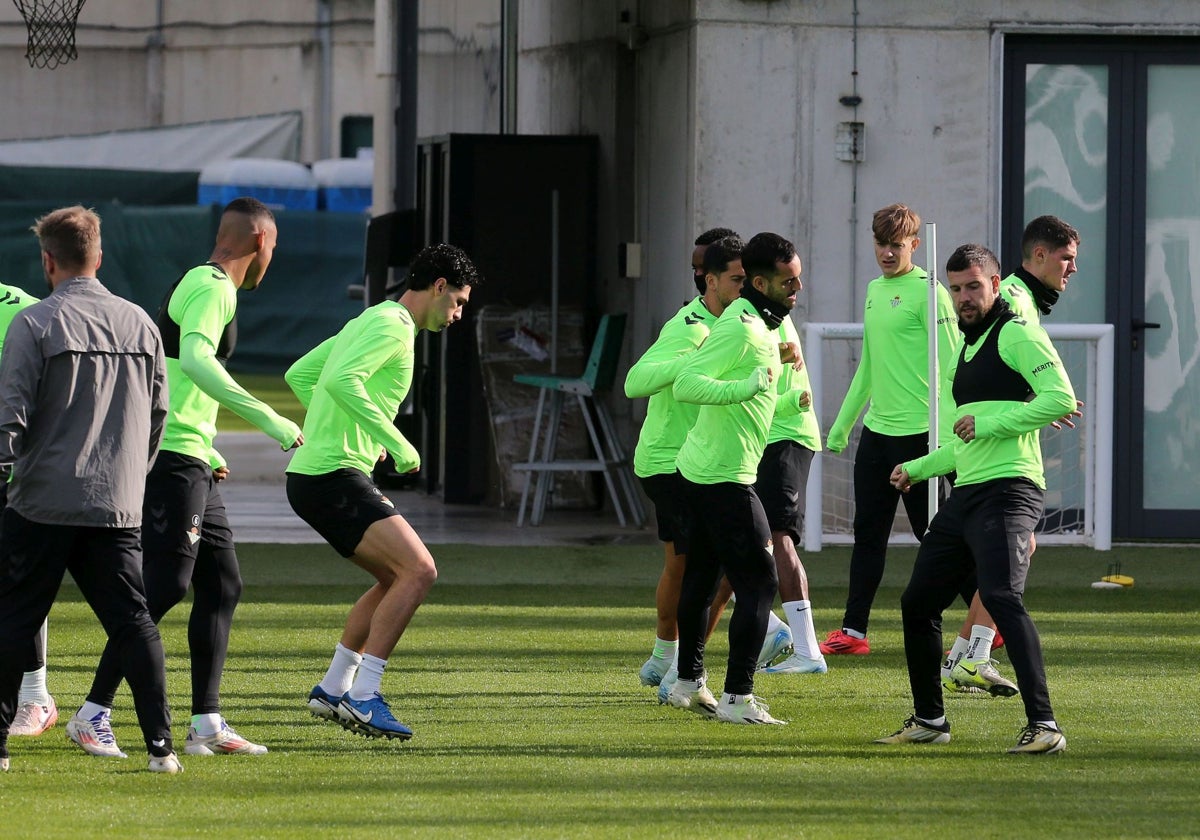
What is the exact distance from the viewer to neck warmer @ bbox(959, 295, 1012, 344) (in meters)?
6.95

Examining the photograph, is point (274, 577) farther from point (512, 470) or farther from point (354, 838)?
point (354, 838)

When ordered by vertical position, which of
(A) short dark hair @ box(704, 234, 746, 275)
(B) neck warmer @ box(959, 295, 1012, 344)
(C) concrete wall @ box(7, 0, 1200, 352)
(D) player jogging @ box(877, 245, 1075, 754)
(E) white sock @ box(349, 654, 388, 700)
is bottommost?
(E) white sock @ box(349, 654, 388, 700)

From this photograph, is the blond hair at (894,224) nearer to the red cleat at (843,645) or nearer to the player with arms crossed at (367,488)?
the red cleat at (843,645)

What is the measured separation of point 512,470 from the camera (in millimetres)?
15219

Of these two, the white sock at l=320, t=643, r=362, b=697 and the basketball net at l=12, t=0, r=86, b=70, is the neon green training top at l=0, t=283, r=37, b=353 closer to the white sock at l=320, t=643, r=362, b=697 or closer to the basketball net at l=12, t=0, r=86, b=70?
the white sock at l=320, t=643, r=362, b=697

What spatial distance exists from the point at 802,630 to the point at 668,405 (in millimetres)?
1193

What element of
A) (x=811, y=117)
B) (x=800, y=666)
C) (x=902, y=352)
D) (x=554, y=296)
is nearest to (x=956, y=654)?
(x=800, y=666)

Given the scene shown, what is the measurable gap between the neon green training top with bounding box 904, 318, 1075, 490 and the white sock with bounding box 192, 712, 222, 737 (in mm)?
2474

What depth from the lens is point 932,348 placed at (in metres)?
8.64

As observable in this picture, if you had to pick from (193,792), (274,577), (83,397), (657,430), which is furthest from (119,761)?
(274,577)

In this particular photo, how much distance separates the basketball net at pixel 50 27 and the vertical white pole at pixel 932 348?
9.19 metres

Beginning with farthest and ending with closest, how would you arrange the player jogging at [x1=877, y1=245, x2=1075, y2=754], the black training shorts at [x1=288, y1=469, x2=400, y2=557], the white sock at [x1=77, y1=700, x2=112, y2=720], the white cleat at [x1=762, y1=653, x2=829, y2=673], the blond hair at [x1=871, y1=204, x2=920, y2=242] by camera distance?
the blond hair at [x1=871, y1=204, x2=920, y2=242] < the white cleat at [x1=762, y1=653, x2=829, y2=673] < the black training shorts at [x1=288, y1=469, x2=400, y2=557] < the player jogging at [x1=877, y1=245, x2=1075, y2=754] < the white sock at [x1=77, y1=700, x2=112, y2=720]

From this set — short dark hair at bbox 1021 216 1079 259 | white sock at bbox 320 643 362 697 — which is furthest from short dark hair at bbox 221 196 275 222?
short dark hair at bbox 1021 216 1079 259

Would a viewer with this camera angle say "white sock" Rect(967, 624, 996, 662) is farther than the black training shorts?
Yes
